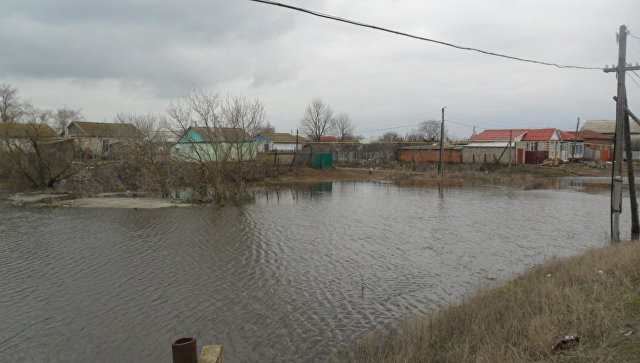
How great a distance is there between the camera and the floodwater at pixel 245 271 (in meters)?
7.62

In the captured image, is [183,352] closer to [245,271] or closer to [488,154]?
[245,271]

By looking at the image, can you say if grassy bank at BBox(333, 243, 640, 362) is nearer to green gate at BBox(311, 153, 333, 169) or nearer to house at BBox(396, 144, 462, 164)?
green gate at BBox(311, 153, 333, 169)

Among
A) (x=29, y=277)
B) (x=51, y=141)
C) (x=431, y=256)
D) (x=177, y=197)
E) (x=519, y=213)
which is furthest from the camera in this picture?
(x=51, y=141)

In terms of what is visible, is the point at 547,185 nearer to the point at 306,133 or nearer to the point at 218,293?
the point at 218,293

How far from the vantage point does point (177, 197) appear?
2895cm

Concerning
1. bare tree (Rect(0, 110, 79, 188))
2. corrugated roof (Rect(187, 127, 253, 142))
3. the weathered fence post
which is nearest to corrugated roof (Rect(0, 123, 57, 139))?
bare tree (Rect(0, 110, 79, 188))

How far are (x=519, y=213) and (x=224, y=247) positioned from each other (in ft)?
49.5

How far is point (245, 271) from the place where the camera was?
11.6 metres

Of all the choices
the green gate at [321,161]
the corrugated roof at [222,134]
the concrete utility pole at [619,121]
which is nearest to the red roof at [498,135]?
the green gate at [321,161]

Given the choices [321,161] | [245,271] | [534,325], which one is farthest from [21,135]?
[534,325]

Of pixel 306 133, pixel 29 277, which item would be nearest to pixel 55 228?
pixel 29 277

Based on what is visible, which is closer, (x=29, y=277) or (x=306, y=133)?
(x=29, y=277)

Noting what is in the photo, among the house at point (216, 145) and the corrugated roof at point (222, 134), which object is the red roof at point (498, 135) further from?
the corrugated roof at point (222, 134)

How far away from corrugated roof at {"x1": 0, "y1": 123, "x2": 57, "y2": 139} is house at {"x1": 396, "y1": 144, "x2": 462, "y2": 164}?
37.8 m
